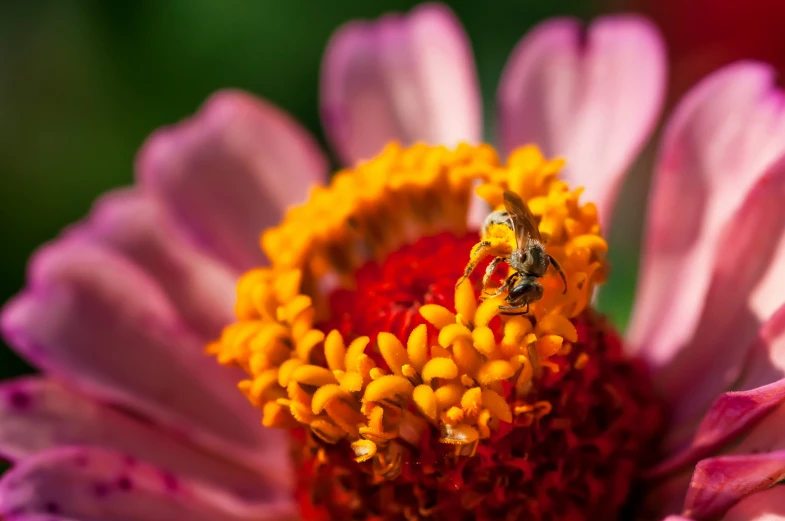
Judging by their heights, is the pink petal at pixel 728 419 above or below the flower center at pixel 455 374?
below

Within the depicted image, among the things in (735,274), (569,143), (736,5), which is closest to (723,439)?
(735,274)

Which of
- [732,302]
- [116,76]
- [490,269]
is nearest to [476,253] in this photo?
[490,269]

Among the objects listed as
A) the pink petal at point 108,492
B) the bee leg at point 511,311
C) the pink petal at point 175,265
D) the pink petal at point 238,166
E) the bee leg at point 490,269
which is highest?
the pink petal at point 238,166

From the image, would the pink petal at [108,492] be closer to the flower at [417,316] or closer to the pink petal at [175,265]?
the flower at [417,316]

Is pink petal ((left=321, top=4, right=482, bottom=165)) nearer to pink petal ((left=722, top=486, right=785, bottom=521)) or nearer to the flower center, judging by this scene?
the flower center

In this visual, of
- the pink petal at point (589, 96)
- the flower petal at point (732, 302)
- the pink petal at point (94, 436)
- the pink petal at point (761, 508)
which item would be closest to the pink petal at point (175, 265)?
the pink petal at point (94, 436)

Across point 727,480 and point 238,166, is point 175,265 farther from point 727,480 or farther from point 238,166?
point 727,480

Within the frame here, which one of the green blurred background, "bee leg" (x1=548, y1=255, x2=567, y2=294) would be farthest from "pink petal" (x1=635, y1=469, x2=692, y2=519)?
the green blurred background

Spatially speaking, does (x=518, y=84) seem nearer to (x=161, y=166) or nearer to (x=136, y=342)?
(x=161, y=166)
